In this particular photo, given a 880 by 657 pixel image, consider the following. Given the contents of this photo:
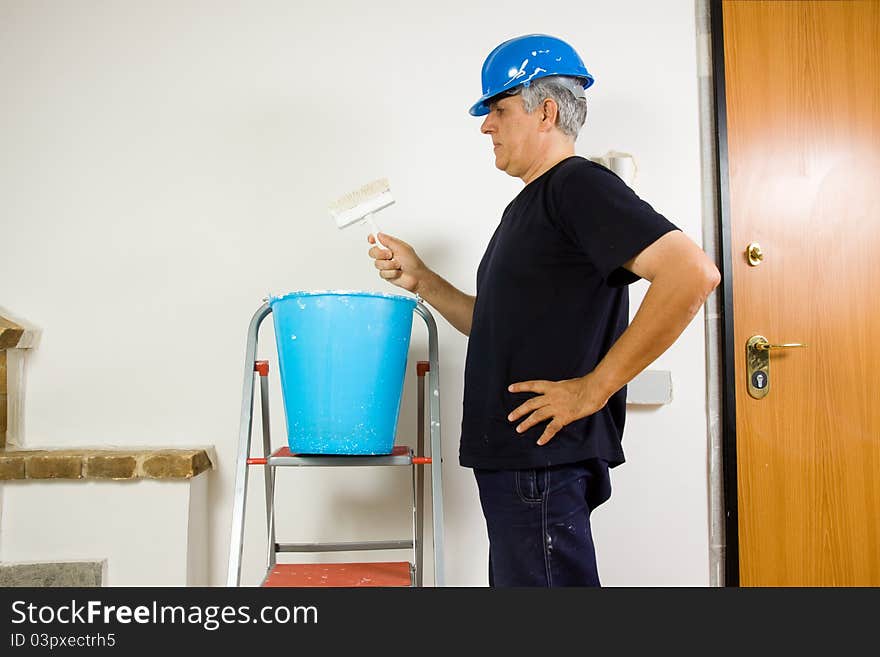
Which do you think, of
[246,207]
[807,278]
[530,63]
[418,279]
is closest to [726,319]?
[807,278]

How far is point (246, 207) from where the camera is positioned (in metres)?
1.99

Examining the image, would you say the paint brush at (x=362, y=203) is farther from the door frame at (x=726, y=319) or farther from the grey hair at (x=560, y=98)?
the door frame at (x=726, y=319)

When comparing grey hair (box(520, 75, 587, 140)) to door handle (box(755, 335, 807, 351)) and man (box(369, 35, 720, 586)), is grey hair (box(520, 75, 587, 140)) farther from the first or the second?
door handle (box(755, 335, 807, 351))

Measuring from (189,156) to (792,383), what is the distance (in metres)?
1.78

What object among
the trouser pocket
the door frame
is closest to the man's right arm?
the trouser pocket

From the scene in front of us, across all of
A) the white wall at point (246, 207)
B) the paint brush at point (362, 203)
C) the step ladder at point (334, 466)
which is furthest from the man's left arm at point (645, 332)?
the white wall at point (246, 207)

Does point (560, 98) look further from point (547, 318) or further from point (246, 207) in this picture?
point (246, 207)

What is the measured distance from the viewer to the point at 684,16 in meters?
2.11

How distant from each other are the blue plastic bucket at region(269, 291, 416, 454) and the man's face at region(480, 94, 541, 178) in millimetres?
343

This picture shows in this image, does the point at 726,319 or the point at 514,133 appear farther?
the point at 726,319

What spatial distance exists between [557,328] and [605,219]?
0.21 m

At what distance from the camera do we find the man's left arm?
1109 mm

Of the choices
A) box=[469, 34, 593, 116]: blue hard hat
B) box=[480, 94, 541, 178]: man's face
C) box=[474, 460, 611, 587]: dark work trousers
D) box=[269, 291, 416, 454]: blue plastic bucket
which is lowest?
box=[474, 460, 611, 587]: dark work trousers
